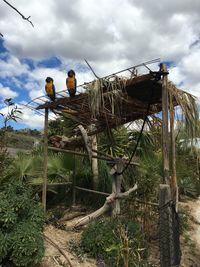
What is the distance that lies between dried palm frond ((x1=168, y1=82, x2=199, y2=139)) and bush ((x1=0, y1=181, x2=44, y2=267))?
8.05ft

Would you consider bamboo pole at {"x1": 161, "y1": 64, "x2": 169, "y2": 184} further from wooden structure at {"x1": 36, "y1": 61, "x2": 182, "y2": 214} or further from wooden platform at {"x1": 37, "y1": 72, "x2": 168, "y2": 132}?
wooden platform at {"x1": 37, "y1": 72, "x2": 168, "y2": 132}

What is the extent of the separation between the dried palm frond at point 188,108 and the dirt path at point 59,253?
2396 millimetres

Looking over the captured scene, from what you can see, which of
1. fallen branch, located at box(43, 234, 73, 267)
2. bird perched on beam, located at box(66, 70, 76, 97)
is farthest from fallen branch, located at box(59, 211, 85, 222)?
bird perched on beam, located at box(66, 70, 76, 97)

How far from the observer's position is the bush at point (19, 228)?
143 inches

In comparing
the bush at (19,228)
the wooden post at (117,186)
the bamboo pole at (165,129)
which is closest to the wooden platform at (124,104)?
the bamboo pole at (165,129)

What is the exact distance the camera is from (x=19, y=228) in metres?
3.87

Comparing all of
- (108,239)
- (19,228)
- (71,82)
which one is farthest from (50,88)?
(108,239)

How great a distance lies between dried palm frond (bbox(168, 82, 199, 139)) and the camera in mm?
4719

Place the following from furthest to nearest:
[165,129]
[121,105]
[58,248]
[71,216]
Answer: [71,216] → [121,105] → [58,248] → [165,129]

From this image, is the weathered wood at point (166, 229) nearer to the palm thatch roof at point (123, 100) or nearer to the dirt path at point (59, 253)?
the dirt path at point (59, 253)

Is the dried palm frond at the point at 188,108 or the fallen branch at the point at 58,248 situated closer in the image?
the fallen branch at the point at 58,248

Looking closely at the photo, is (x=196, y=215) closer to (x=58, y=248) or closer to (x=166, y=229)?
(x=166, y=229)

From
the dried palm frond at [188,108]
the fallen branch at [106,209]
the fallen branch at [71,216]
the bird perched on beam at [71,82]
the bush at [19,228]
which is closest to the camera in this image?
the bush at [19,228]

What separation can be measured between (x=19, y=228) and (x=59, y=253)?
0.95 m
